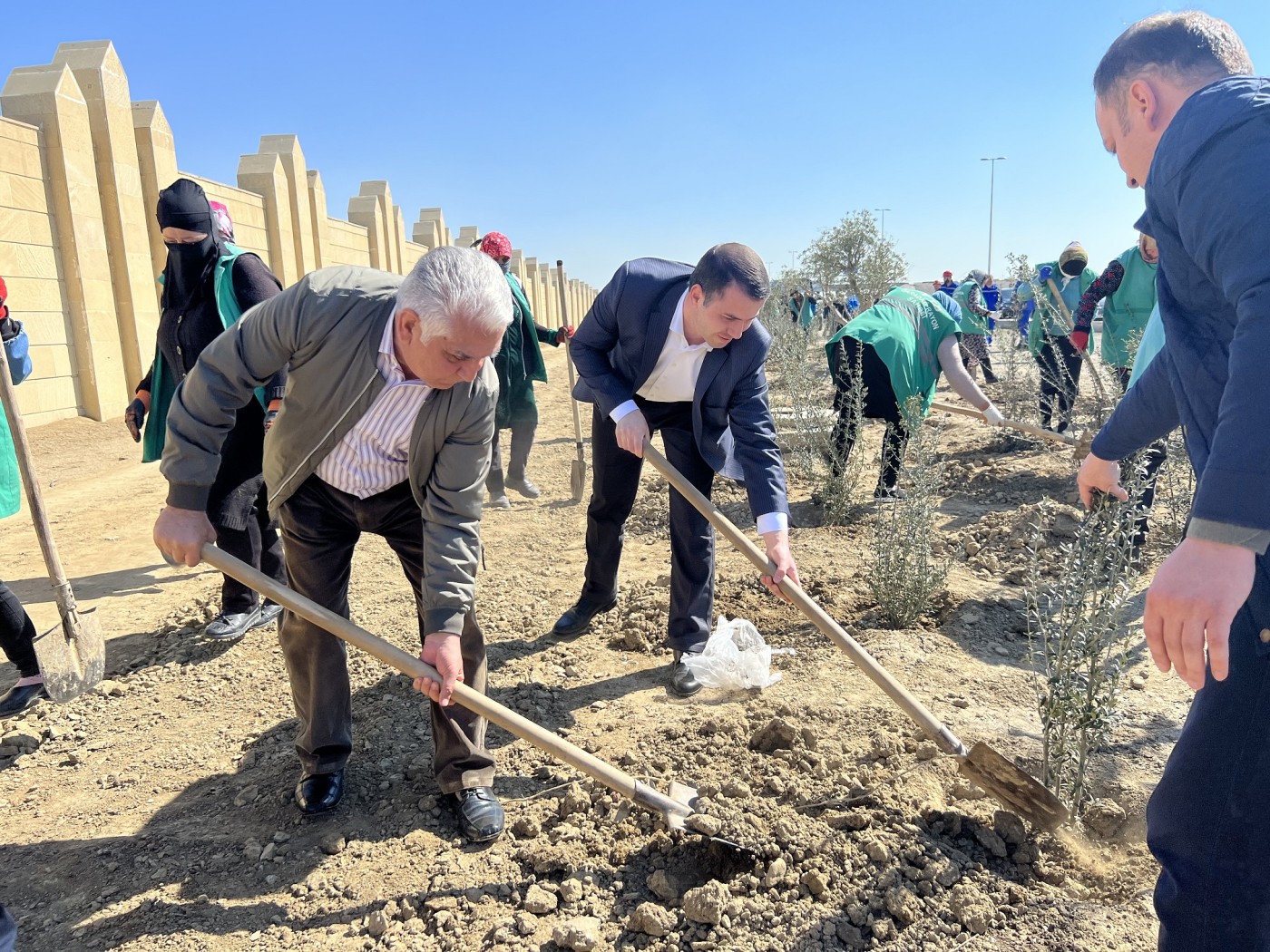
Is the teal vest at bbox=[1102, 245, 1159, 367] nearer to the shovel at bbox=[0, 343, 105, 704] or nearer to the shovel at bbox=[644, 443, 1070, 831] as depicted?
the shovel at bbox=[644, 443, 1070, 831]

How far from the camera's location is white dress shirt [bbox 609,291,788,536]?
3064mm

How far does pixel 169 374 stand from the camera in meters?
3.83

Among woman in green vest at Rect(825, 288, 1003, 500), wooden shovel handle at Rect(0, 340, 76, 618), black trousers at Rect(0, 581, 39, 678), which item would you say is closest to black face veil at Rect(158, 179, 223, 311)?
wooden shovel handle at Rect(0, 340, 76, 618)

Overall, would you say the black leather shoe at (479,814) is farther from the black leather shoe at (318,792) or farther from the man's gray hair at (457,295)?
the man's gray hair at (457,295)

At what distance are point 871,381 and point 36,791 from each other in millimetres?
4707

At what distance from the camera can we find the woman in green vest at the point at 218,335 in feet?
11.1

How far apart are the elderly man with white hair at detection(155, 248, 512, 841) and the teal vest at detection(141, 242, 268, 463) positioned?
4.07 feet

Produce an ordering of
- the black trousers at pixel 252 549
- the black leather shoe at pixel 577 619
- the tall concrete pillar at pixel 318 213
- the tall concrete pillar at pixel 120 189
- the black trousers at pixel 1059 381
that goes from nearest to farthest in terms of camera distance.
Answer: the black trousers at pixel 252 549 < the black leather shoe at pixel 577 619 < the black trousers at pixel 1059 381 < the tall concrete pillar at pixel 120 189 < the tall concrete pillar at pixel 318 213

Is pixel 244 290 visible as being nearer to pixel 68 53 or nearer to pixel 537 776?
pixel 537 776

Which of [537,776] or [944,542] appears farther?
[944,542]

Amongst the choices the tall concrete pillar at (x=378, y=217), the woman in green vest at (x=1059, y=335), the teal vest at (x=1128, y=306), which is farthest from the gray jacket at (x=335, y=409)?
the tall concrete pillar at (x=378, y=217)

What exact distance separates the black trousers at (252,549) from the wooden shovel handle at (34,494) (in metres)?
0.58

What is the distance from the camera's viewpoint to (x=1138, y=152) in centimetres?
140

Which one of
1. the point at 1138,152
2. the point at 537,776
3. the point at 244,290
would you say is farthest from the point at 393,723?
the point at 1138,152
